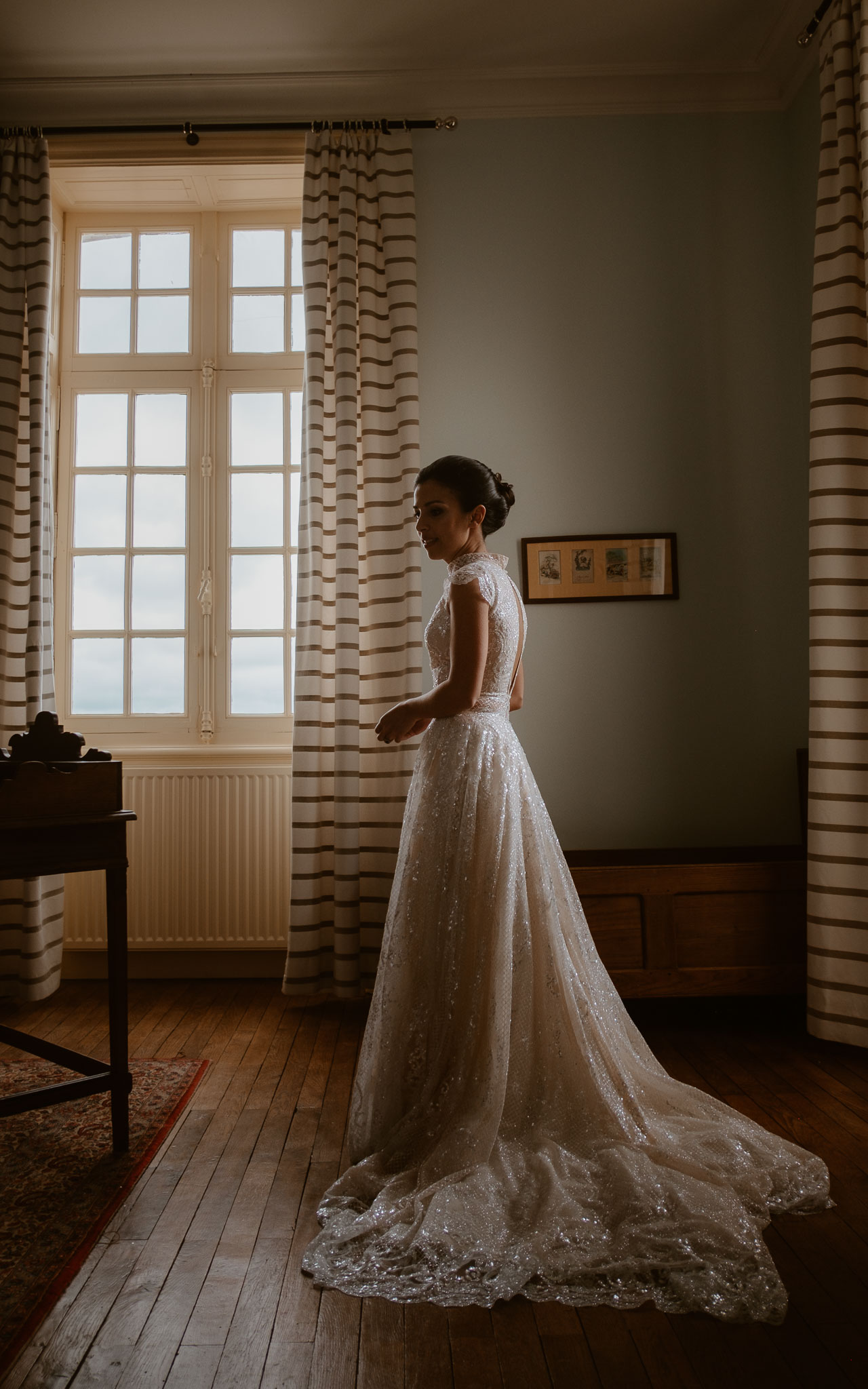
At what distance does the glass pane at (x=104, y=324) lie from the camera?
3.71m

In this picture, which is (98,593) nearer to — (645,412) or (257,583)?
(257,583)

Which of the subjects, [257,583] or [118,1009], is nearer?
[118,1009]

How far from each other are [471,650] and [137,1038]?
5.91ft

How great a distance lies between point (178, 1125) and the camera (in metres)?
2.14

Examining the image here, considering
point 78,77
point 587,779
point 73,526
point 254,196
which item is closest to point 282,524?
point 73,526

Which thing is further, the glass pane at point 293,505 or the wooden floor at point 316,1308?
the glass pane at point 293,505

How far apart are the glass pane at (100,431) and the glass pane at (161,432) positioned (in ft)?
0.23

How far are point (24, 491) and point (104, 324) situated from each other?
0.95m

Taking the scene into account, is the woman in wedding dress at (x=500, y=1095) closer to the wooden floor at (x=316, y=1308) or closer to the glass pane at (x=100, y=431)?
the wooden floor at (x=316, y=1308)

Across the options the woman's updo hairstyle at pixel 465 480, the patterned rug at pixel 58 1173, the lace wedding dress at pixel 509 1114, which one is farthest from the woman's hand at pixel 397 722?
the patterned rug at pixel 58 1173

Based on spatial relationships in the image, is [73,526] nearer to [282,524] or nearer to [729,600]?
[282,524]

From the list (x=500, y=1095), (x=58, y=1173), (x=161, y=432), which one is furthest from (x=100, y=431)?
(x=500, y=1095)

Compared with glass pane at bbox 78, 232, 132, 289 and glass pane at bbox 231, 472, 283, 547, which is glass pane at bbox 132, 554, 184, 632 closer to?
glass pane at bbox 231, 472, 283, 547

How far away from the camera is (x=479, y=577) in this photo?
77.3 inches
